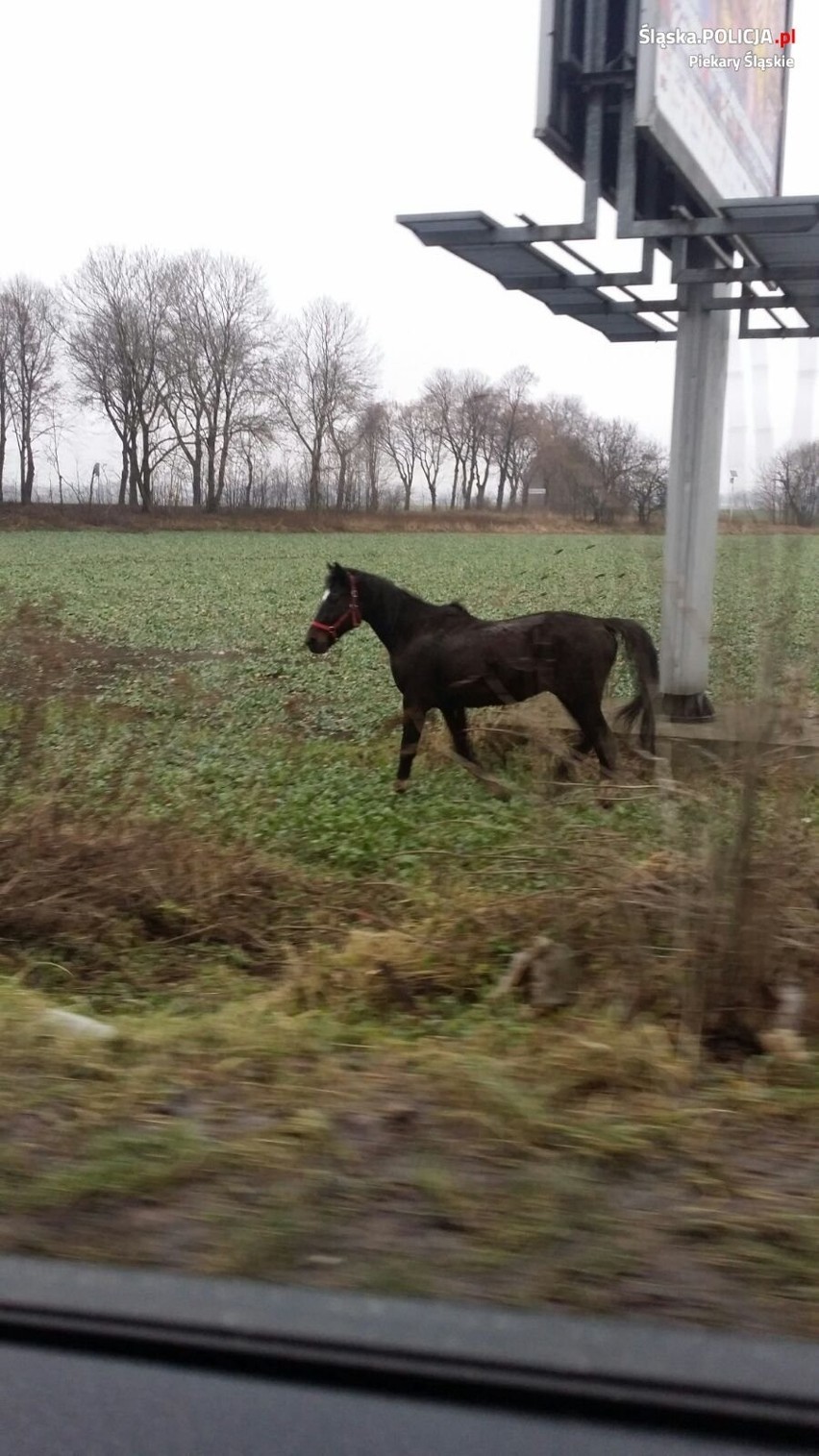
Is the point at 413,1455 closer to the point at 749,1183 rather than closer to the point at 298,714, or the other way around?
the point at 749,1183

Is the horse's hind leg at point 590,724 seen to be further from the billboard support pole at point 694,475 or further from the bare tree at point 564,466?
the bare tree at point 564,466

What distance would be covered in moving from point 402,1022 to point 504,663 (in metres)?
5.49

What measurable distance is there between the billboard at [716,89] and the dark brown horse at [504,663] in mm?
3760

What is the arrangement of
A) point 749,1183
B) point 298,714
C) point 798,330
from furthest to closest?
point 298,714
point 798,330
point 749,1183

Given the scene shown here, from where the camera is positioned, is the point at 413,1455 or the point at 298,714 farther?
the point at 298,714

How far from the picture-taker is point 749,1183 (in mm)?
2988

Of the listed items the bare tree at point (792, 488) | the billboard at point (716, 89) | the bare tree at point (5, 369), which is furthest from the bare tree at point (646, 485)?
the bare tree at point (5, 369)

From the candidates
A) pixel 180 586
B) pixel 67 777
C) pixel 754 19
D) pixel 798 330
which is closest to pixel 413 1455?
pixel 67 777

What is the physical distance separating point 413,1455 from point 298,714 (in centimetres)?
1249

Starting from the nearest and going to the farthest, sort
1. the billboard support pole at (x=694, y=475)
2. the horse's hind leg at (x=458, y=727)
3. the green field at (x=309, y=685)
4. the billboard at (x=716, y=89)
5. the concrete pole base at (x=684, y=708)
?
the green field at (x=309, y=685) → the billboard at (x=716, y=89) → the horse's hind leg at (x=458, y=727) → the billboard support pole at (x=694, y=475) → the concrete pole base at (x=684, y=708)

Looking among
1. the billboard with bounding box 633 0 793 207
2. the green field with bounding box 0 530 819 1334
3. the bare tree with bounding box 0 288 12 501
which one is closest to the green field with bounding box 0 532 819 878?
the green field with bounding box 0 530 819 1334

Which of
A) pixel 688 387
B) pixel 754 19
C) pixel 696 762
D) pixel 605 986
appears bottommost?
pixel 605 986

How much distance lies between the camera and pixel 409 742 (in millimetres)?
10578

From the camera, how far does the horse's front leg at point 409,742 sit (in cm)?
1052
